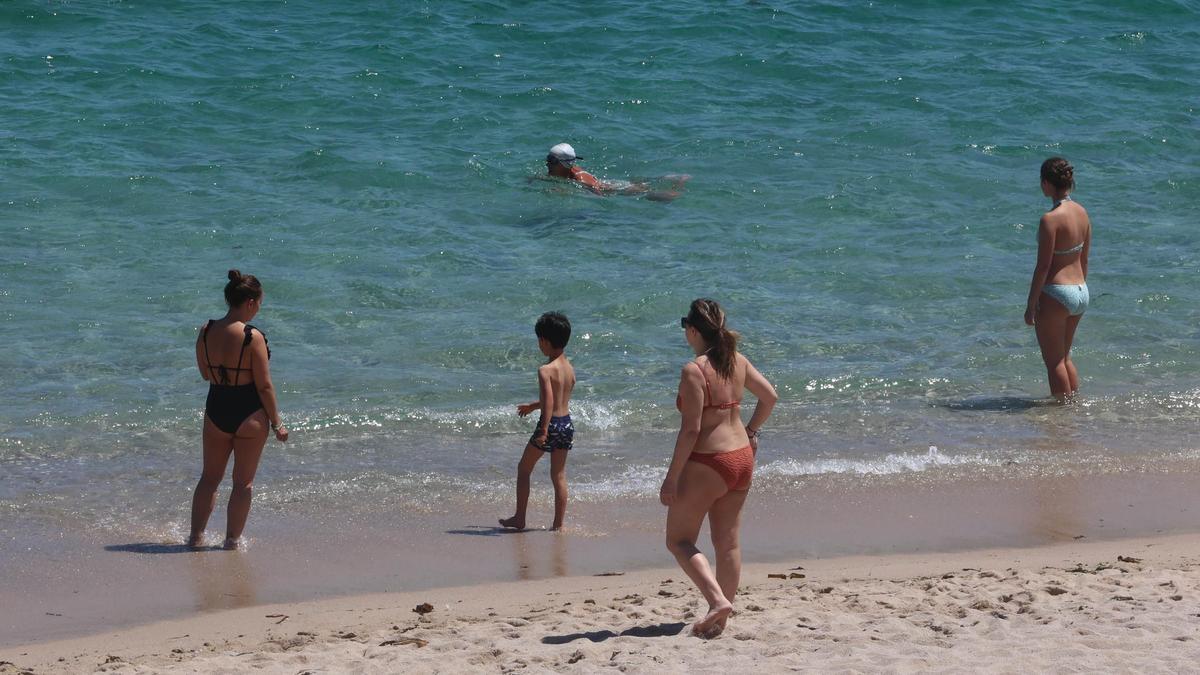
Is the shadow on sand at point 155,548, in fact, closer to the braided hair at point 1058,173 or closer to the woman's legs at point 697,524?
the woman's legs at point 697,524

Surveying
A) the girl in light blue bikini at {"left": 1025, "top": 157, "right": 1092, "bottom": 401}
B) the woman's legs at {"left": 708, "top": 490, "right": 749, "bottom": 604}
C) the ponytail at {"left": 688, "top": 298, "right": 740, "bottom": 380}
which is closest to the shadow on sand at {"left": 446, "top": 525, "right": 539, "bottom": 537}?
the woman's legs at {"left": 708, "top": 490, "right": 749, "bottom": 604}

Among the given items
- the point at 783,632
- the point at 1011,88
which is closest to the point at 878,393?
the point at 783,632

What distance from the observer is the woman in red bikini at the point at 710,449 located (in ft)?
17.7

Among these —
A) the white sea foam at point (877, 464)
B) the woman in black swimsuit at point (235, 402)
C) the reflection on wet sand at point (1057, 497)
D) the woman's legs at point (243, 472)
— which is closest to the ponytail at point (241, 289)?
the woman in black swimsuit at point (235, 402)

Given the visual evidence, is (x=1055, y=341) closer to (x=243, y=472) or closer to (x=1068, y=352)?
(x=1068, y=352)

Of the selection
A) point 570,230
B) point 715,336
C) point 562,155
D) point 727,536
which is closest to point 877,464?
point 727,536

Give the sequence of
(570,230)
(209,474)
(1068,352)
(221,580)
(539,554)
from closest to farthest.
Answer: (221,580) → (539,554) → (209,474) → (1068,352) → (570,230)

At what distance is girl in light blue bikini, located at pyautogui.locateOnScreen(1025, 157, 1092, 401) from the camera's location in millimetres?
9289

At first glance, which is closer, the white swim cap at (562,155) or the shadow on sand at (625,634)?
the shadow on sand at (625,634)

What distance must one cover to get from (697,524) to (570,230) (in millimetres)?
8128

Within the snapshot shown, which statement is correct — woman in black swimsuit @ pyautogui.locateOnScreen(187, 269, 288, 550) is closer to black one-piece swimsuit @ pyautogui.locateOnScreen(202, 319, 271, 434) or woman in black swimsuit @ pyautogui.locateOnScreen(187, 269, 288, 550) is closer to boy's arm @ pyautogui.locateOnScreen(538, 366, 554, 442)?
black one-piece swimsuit @ pyautogui.locateOnScreen(202, 319, 271, 434)

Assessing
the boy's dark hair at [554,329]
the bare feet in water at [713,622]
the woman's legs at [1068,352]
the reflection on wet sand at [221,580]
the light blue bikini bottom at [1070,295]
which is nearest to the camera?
the bare feet in water at [713,622]

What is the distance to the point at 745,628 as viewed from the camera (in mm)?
5609

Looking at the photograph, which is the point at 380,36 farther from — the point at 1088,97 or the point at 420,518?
the point at 420,518
